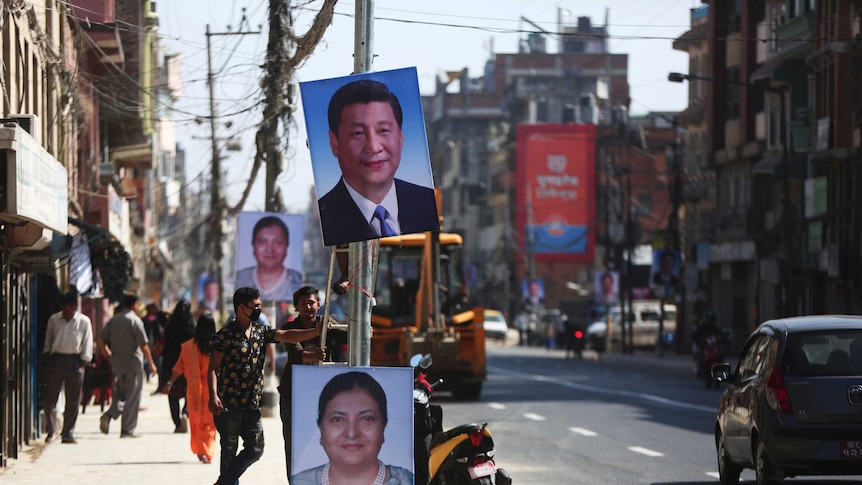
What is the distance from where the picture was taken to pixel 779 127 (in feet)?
193

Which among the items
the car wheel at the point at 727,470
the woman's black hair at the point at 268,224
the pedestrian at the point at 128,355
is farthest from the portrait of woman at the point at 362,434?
the woman's black hair at the point at 268,224

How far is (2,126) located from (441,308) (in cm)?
1836

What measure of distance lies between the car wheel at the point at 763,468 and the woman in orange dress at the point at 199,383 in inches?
199

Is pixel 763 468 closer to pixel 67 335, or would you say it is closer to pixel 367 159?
pixel 367 159

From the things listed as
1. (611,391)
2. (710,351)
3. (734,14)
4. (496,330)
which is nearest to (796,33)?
(734,14)

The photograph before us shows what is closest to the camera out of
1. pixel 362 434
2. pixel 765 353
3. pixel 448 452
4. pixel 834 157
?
pixel 362 434

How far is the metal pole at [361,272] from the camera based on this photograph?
10.6 m

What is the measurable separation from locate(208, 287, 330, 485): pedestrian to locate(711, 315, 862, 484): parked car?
427 cm

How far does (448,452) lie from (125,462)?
20.2 ft

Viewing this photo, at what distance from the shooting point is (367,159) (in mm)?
10672

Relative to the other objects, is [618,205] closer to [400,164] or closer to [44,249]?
[44,249]

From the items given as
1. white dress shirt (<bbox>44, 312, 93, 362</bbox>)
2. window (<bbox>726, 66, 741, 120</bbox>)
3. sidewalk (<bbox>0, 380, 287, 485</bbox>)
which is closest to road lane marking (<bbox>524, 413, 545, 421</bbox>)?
sidewalk (<bbox>0, 380, 287, 485</bbox>)

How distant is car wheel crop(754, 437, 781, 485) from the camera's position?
47.1ft

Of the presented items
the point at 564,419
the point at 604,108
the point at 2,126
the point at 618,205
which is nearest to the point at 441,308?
the point at 564,419
